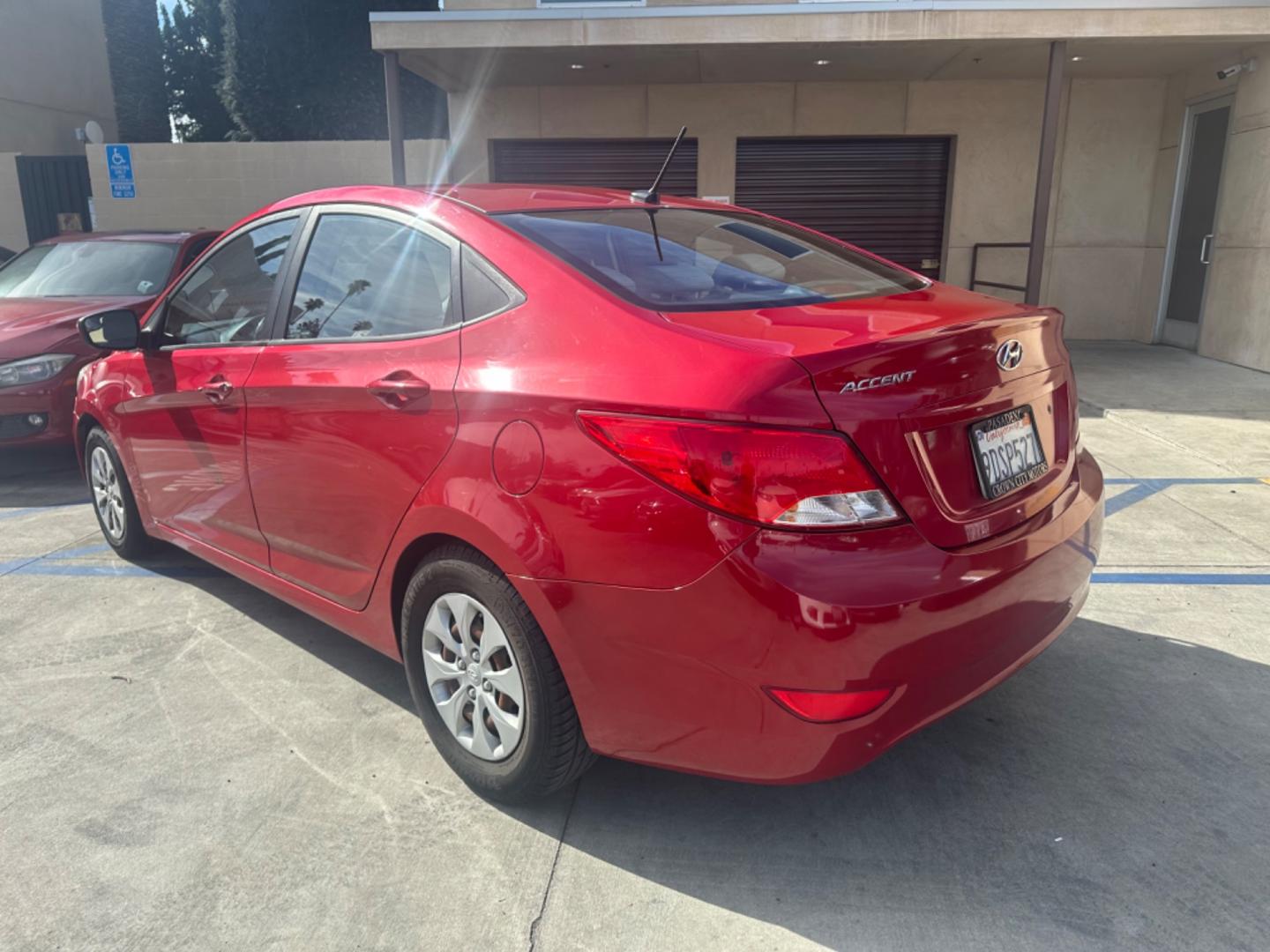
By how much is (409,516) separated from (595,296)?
80cm

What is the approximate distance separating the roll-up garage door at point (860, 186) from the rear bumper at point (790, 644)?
10.8 meters

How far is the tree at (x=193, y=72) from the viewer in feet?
90.6

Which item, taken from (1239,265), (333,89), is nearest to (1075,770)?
(1239,265)

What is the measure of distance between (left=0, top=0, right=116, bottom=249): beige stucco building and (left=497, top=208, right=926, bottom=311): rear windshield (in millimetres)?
17796

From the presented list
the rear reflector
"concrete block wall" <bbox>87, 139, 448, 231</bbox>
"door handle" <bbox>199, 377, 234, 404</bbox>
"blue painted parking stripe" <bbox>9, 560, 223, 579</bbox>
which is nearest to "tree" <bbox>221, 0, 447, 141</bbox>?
"concrete block wall" <bbox>87, 139, 448, 231</bbox>

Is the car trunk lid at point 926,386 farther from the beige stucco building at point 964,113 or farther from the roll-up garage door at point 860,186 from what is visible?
the roll-up garage door at point 860,186

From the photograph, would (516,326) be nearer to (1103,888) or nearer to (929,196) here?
(1103,888)

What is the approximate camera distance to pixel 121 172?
13195mm

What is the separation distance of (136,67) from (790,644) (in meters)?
26.7

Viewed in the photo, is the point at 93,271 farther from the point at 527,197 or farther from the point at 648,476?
the point at 648,476

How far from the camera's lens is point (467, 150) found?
488 inches

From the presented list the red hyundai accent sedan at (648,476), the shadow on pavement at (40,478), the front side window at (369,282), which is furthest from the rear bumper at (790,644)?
the shadow on pavement at (40,478)

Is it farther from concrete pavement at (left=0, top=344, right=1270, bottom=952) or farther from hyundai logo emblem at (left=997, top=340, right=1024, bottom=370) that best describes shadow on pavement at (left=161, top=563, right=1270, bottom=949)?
hyundai logo emblem at (left=997, top=340, right=1024, bottom=370)

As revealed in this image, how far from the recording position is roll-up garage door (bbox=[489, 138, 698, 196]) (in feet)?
40.7
